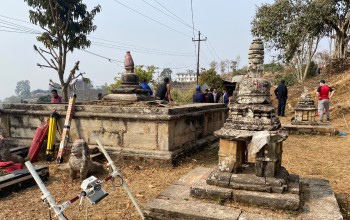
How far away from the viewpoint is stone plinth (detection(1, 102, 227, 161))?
249 inches

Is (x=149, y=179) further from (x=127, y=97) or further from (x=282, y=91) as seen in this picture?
(x=282, y=91)

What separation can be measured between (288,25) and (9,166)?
804 inches

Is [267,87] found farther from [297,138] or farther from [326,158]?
[297,138]

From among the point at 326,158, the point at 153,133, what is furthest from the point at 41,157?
the point at 326,158

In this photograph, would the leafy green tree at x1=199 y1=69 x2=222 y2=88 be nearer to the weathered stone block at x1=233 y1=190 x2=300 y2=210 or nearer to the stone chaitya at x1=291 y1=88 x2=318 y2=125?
the stone chaitya at x1=291 y1=88 x2=318 y2=125

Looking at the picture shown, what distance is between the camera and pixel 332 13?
1914 cm

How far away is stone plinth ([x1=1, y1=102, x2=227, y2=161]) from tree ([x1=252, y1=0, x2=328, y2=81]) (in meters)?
15.5

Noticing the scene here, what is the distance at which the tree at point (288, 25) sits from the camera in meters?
19.8

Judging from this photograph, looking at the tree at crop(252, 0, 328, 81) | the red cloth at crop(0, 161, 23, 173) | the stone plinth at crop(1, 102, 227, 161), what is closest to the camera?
the red cloth at crop(0, 161, 23, 173)

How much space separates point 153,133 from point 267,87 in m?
3.22

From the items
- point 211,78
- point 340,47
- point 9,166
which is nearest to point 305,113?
point 9,166

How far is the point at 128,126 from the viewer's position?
660cm

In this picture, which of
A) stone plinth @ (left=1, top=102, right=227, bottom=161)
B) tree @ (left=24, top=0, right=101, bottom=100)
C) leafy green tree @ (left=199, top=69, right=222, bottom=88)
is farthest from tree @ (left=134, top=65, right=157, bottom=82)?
stone plinth @ (left=1, top=102, right=227, bottom=161)

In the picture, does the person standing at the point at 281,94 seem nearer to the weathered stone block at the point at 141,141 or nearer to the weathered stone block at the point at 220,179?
the weathered stone block at the point at 141,141
